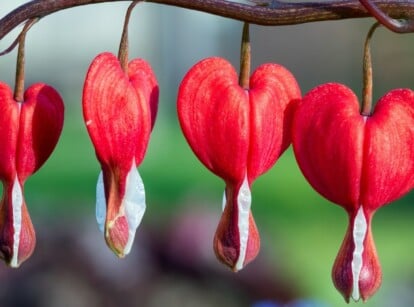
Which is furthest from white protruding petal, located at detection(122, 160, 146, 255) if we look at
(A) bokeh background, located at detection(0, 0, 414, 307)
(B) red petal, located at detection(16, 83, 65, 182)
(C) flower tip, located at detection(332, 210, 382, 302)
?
(A) bokeh background, located at detection(0, 0, 414, 307)

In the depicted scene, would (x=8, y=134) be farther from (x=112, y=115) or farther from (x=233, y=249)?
(x=233, y=249)

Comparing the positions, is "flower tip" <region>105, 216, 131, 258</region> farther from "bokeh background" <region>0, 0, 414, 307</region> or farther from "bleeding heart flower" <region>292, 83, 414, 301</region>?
"bokeh background" <region>0, 0, 414, 307</region>

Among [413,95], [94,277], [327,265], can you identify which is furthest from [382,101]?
[327,265]

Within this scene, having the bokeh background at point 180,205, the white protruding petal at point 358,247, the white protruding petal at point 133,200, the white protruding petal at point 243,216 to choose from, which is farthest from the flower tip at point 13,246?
the bokeh background at point 180,205

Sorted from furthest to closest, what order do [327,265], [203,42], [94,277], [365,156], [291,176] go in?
1. [203,42]
2. [291,176]
3. [327,265]
4. [94,277]
5. [365,156]

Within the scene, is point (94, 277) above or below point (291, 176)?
above

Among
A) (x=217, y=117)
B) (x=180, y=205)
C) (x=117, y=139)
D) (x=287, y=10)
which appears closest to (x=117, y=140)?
(x=117, y=139)

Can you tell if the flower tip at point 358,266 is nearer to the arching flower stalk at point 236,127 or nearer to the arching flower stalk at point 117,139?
the arching flower stalk at point 236,127

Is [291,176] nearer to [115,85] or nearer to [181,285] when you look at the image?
[181,285]

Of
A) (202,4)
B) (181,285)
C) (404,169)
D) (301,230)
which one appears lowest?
(301,230)
